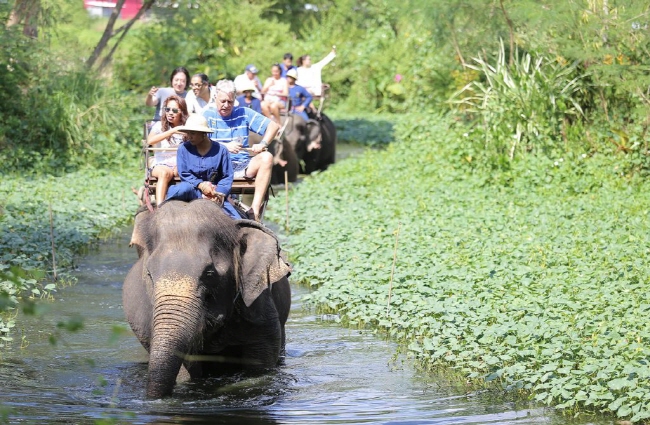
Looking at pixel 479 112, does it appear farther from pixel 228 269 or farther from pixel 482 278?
pixel 228 269

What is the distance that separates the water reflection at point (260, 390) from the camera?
7566 mm

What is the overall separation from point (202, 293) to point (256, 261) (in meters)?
0.71

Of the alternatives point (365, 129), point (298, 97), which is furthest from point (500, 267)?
point (365, 129)

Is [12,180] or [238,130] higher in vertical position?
[238,130]

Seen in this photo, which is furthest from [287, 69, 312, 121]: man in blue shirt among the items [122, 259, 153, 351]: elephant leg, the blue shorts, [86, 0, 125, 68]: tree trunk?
[122, 259, 153, 351]: elephant leg

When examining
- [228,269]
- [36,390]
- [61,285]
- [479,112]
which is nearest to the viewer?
[228,269]

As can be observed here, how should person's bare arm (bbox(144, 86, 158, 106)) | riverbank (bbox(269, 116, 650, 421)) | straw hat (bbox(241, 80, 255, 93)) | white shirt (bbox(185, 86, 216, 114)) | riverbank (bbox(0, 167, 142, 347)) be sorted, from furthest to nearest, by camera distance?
1. straw hat (bbox(241, 80, 255, 93))
2. person's bare arm (bbox(144, 86, 158, 106))
3. white shirt (bbox(185, 86, 216, 114))
4. riverbank (bbox(0, 167, 142, 347))
5. riverbank (bbox(269, 116, 650, 421))

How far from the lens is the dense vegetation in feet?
28.9

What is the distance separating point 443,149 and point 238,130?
9.09 metres

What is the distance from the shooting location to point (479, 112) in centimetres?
1895

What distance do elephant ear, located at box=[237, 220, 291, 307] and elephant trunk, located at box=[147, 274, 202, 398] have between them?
734 mm

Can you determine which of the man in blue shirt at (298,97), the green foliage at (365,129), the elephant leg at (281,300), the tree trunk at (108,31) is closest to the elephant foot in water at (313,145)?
the man in blue shirt at (298,97)

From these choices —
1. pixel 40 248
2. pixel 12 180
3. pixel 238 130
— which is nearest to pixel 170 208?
pixel 238 130

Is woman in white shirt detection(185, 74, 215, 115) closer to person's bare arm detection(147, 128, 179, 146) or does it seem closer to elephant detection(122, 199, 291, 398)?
person's bare arm detection(147, 128, 179, 146)
